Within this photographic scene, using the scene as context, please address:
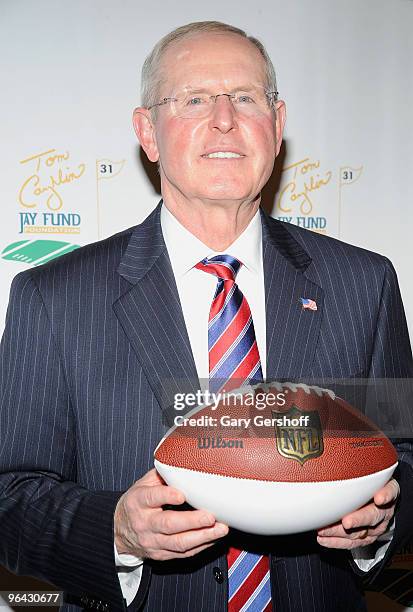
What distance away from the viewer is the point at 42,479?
108 cm

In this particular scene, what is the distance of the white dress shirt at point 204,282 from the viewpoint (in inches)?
44.0

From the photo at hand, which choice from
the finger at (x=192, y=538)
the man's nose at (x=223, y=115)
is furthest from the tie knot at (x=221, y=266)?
the finger at (x=192, y=538)

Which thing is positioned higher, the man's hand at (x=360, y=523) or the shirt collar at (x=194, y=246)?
the shirt collar at (x=194, y=246)

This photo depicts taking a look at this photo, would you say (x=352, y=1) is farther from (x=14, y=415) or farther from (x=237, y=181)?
(x=14, y=415)

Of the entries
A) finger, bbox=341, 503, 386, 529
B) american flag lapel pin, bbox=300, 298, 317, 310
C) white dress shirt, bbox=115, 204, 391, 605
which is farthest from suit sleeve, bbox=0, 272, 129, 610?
american flag lapel pin, bbox=300, 298, 317, 310

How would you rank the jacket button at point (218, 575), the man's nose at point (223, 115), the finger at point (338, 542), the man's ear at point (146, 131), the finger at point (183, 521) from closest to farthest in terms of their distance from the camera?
the finger at point (183, 521), the finger at point (338, 542), the jacket button at point (218, 575), the man's nose at point (223, 115), the man's ear at point (146, 131)

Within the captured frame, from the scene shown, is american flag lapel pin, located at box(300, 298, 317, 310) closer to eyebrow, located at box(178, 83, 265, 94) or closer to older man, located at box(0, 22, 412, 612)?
older man, located at box(0, 22, 412, 612)

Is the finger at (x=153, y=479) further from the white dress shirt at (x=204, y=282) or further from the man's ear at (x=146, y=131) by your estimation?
the man's ear at (x=146, y=131)

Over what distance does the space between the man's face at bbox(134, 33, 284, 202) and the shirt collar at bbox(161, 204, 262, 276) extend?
2.6 inches

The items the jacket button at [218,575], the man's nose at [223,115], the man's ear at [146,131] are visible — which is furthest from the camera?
the man's ear at [146,131]

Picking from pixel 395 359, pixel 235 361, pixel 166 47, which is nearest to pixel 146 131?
pixel 166 47

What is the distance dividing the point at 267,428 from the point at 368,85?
1.35 m

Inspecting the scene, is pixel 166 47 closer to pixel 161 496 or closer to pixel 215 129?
pixel 215 129

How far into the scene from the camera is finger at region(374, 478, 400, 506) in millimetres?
886
